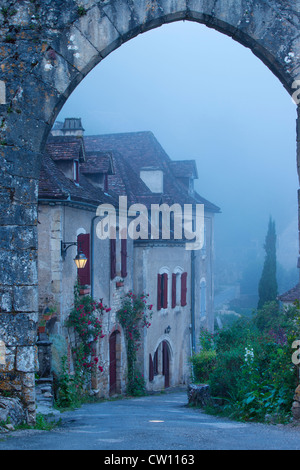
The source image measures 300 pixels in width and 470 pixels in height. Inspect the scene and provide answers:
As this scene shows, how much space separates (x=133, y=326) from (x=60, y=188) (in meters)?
7.33

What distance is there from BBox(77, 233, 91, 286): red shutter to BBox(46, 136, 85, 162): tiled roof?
2.06 meters

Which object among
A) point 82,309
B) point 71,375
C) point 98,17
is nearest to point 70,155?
point 82,309

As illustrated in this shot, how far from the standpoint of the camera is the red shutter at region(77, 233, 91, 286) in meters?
14.9

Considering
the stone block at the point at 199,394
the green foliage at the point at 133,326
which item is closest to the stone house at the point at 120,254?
the green foliage at the point at 133,326

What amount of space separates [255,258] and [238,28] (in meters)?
65.4

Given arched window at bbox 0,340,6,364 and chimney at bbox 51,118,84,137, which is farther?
chimney at bbox 51,118,84,137

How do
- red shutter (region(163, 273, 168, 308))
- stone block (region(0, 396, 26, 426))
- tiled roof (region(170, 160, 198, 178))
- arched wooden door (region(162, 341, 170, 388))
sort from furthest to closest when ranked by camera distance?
1. tiled roof (region(170, 160, 198, 178))
2. arched wooden door (region(162, 341, 170, 388))
3. red shutter (region(163, 273, 168, 308))
4. stone block (region(0, 396, 26, 426))

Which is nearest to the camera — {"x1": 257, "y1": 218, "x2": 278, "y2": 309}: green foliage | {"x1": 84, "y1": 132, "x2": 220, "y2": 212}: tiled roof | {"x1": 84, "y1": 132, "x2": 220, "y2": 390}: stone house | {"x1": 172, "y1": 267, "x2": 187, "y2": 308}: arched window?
{"x1": 84, "y1": 132, "x2": 220, "y2": 390}: stone house

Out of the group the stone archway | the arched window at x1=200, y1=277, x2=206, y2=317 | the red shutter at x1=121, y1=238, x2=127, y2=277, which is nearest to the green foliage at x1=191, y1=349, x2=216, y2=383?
the red shutter at x1=121, y1=238, x2=127, y2=277

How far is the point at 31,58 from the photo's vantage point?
5.61 m

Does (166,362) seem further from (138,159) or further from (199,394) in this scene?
(199,394)

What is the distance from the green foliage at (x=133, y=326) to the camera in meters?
18.8

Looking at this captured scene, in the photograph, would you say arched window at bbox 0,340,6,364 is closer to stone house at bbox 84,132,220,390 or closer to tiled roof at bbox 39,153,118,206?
tiled roof at bbox 39,153,118,206

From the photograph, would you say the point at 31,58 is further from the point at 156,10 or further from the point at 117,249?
the point at 117,249
